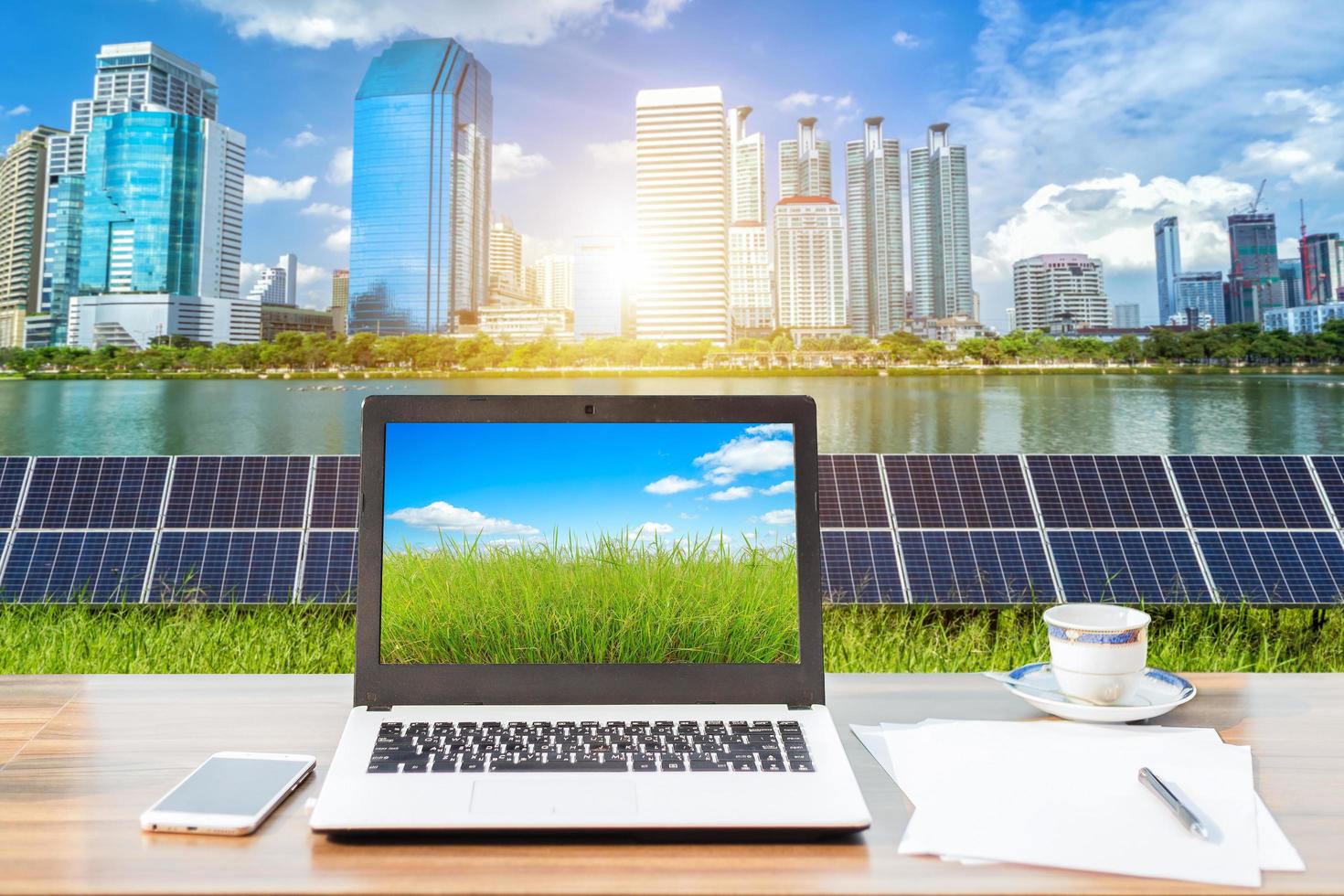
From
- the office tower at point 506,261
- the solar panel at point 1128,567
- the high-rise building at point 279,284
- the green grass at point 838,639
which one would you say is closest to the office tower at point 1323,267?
the green grass at point 838,639

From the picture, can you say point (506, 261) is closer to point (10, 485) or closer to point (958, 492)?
point (10, 485)

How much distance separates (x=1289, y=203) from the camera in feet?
15.4

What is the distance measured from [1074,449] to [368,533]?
5437 mm

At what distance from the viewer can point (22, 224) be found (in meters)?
4.84

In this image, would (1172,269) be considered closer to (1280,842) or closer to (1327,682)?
(1327,682)

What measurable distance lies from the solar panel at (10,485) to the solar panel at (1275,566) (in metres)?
3.20

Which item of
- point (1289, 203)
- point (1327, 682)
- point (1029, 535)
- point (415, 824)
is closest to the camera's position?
point (415, 824)

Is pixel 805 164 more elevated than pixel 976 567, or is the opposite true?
pixel 805 164

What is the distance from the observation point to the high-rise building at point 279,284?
17.2ft

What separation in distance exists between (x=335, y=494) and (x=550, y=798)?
6.62 feet

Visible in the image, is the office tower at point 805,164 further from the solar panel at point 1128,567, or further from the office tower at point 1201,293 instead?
the solar panel at point 1128,567

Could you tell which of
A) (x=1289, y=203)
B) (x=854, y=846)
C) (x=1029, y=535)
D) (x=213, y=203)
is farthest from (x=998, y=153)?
(x=854, y=846)

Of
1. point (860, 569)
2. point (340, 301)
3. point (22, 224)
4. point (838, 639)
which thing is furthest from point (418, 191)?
point (838, 639)

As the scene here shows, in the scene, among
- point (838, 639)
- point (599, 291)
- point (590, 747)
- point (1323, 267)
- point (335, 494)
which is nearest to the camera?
point (590, 747)
